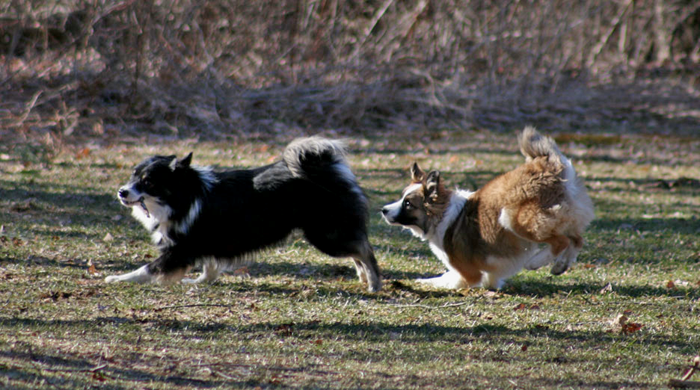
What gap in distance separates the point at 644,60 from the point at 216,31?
14.2 m

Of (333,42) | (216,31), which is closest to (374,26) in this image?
(333,42)

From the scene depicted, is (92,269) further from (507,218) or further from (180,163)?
(507,218)

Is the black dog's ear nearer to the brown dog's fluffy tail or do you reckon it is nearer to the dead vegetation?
the brown dog's fluffy tail

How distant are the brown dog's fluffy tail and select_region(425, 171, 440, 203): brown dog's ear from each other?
858 mm

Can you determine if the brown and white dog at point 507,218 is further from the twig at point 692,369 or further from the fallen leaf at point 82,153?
the fallen leaf at point 82,153

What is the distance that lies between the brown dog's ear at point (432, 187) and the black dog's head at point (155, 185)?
7.14ft

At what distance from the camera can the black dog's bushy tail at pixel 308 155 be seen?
638cm

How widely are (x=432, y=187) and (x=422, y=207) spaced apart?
21 cm

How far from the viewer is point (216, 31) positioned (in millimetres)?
16938

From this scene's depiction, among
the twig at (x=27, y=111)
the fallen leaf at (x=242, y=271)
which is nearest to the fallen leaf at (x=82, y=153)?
the twig at (x=27, y=111)

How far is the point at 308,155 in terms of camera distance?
21.1 ft

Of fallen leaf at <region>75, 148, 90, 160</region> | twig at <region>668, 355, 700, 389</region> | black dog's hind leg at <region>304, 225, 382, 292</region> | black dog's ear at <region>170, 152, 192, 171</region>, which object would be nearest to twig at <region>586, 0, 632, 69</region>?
fallen leaf at <region>75, 148, 90, 160</region>

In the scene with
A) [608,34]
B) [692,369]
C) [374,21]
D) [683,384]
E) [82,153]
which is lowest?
[82,153]

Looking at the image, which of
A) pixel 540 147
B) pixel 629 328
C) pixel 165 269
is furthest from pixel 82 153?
pixel 629 328
